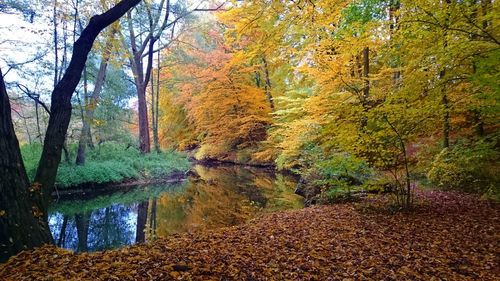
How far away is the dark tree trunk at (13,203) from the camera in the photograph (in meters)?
3.28

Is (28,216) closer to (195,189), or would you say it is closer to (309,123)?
(309,123)

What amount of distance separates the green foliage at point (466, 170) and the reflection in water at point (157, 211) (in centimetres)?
377

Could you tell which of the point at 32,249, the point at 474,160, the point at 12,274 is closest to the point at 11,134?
the point at 32,249

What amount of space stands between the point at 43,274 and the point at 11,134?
5.38ft

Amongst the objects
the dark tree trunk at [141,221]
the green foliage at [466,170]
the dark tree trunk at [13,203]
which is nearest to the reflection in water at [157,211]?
the dark tree trunk at [141,221]

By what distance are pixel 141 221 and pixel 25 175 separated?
5.00 metres

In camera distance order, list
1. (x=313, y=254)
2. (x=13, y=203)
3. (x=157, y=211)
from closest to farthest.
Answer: (x=13, y=203) → (x=313, y=254) → (x=157, y=211)

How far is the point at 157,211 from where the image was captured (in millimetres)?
9195

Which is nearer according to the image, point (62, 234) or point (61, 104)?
point (61, 104)

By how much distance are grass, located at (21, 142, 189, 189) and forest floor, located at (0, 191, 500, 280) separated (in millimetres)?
7967

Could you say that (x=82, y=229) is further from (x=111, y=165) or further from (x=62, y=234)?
(x=111, y=165)

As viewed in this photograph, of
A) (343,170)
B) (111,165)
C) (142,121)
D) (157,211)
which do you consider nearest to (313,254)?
(343,170)

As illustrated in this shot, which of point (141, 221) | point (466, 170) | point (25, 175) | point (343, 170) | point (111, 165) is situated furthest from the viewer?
point (111, 165)

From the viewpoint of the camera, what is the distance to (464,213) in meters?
5.86
